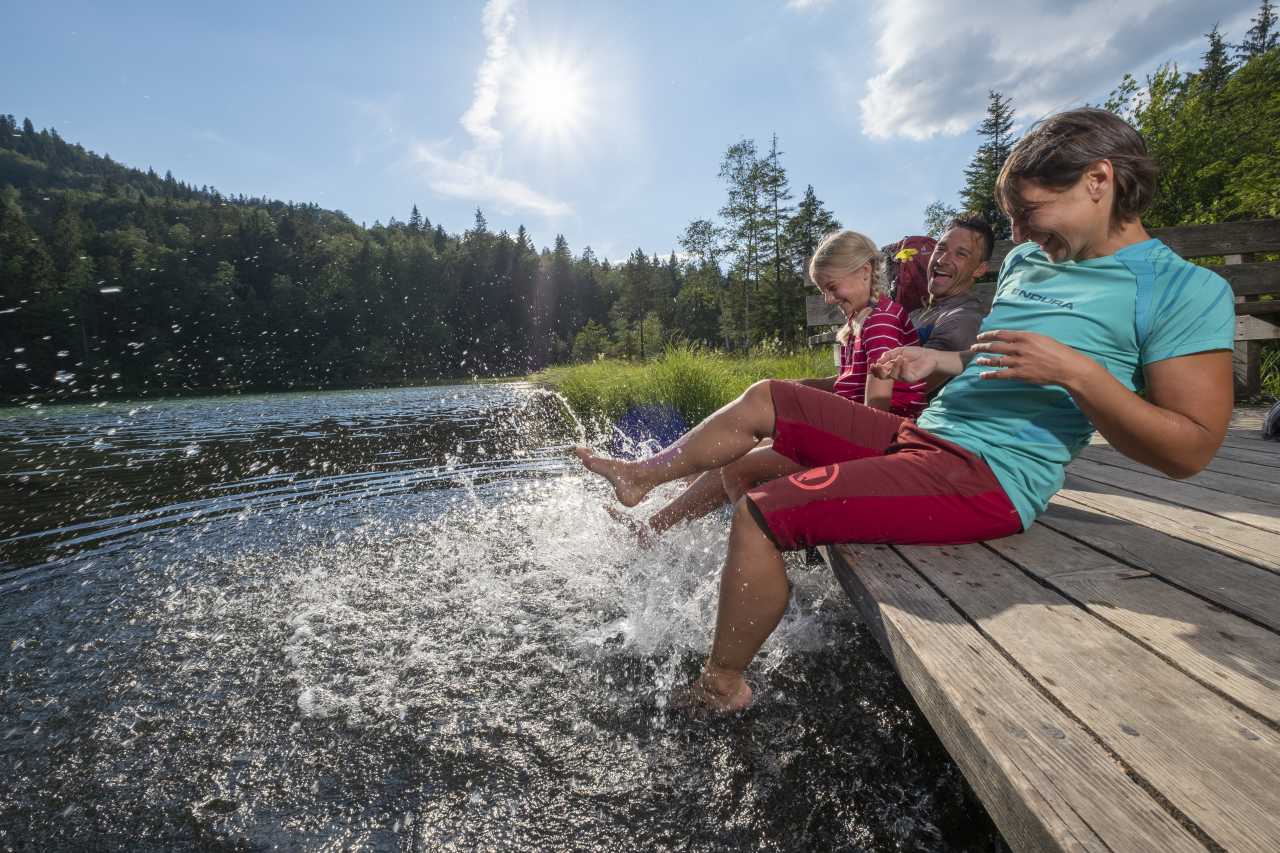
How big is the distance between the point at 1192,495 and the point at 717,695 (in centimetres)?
211

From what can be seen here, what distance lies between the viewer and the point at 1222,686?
3.37 feet

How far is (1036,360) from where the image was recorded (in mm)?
1446

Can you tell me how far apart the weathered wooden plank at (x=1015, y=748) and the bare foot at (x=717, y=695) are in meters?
0.60

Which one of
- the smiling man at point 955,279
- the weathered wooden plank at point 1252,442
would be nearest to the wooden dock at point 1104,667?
the smiling man at point 955,279

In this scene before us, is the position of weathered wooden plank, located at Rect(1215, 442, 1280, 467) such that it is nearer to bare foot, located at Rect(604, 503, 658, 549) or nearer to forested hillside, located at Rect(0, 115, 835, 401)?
bare foot, located at Rect(604, 503, 658, 549)

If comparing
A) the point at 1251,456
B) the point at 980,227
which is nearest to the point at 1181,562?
the point at 980,227

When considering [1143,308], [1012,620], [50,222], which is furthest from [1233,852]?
[50,222]

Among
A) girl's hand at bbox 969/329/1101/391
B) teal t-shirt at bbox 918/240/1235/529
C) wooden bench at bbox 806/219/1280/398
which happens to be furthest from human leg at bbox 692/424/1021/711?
wooden bench at bbox 806/219/1280/398

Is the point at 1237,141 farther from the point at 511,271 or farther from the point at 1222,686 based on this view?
the point at 511,271

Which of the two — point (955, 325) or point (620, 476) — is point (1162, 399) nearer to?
point (955, 325)

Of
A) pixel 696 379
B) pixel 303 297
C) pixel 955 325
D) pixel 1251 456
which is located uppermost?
pixel 955 325

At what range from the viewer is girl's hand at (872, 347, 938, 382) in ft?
7.07

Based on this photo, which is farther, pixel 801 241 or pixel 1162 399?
pixel 801 241

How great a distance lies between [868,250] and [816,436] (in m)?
1.23
